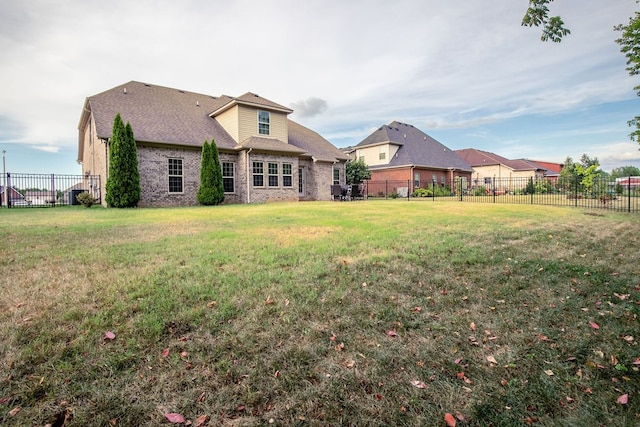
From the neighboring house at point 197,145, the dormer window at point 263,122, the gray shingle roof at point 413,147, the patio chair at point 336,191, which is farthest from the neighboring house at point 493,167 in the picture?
the dormer window at point 263,122

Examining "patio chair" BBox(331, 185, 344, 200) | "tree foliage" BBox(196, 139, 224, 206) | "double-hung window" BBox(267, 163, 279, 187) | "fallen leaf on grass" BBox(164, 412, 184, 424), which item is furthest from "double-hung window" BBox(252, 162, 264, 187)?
"fallen leaf on grass" BBox(164, 412, 184, 424)

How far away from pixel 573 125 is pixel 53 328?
99.7ft

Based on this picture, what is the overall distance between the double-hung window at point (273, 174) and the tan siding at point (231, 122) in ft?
7.54

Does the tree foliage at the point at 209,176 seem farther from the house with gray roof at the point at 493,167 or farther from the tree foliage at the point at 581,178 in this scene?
the house with gray roof at the point at 493,167

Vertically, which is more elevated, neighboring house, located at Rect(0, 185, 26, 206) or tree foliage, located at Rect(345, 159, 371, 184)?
tree foliage, located at Rect(345, 159, 371, 184)

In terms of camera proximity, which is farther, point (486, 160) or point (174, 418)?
point (486, 160)

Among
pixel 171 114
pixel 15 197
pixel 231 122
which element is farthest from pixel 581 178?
pixel 15 197

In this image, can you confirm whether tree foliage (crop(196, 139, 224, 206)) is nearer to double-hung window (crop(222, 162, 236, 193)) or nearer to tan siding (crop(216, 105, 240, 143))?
double-hung window (crop(222, 162, 236, 193))

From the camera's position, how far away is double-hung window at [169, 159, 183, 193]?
53.9 feet

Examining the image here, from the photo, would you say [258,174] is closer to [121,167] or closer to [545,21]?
[121,167]

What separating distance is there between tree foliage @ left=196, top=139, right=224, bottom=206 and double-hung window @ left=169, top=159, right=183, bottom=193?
119 cm

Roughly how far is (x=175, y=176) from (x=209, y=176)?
1.88m

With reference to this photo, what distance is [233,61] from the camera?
16.2 meters

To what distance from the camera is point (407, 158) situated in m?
29.0
